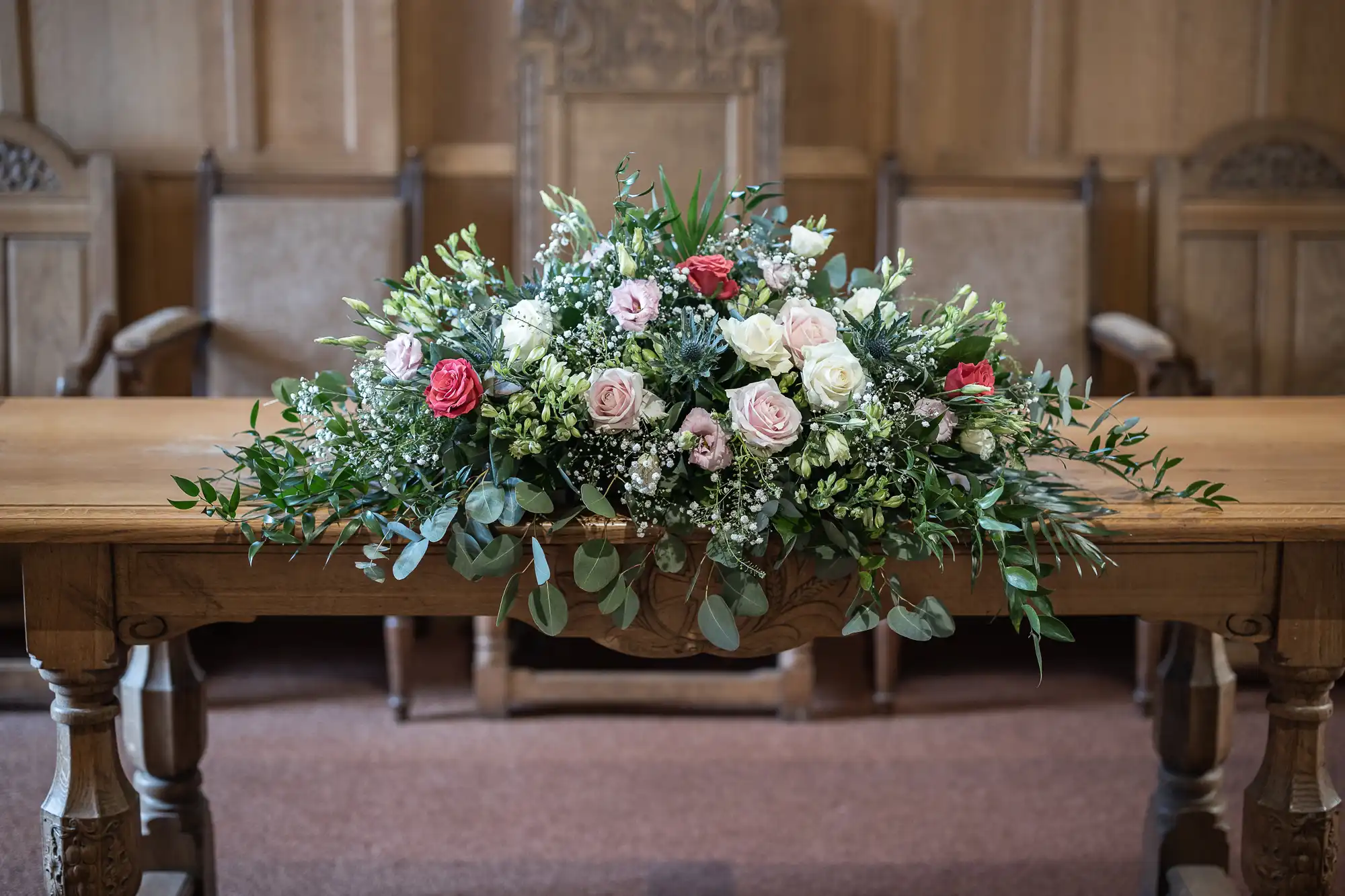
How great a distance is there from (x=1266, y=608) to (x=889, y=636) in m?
1.40

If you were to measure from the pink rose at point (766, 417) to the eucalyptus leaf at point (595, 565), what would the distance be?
19 centimetres

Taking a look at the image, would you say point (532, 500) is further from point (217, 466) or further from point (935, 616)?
point (217, 466)

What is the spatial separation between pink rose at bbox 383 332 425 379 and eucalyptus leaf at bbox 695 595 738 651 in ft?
1.34

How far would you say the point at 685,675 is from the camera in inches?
116

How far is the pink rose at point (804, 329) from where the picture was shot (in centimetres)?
144

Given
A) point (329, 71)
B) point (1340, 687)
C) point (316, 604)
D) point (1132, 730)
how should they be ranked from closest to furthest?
point (316, 604) < point (1132, 730) < point (1340, 687) < point (329, 71)

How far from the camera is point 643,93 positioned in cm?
327

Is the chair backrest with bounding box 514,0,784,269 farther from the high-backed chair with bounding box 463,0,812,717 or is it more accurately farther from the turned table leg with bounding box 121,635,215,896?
the turned table leg with bounding box 121,635,215,896

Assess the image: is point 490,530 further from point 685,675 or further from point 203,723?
point 685,675

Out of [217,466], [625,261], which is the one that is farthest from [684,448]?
[217,466]

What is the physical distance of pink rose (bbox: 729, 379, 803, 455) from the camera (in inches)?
54.3

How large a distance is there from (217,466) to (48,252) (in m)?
1.94

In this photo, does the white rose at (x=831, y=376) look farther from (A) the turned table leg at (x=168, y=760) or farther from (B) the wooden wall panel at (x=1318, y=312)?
(B) the wooden wall panel at (x=1318, y=312)

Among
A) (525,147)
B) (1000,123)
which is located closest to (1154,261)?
(1000,123)
